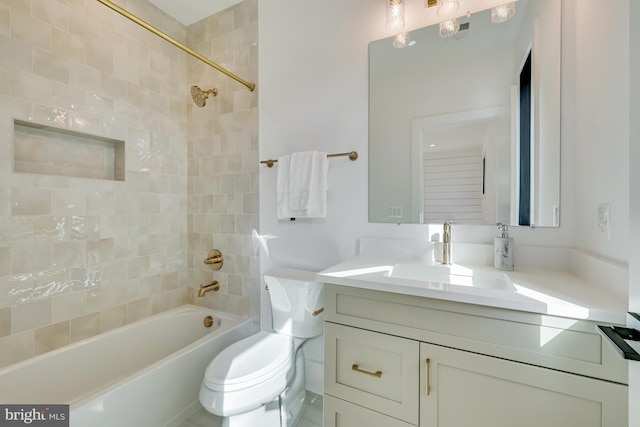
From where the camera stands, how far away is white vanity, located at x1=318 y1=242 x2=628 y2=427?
72 cm

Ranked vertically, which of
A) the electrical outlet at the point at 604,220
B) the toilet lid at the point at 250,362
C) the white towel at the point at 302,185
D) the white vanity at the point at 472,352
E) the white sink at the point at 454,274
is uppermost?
the white towel at the point at 302,185

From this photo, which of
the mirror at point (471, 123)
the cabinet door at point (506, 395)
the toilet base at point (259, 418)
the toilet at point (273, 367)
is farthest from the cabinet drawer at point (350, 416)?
the mirror at point (471, 123)

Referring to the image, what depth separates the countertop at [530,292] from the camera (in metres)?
0.72

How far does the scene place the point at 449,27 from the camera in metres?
1.35

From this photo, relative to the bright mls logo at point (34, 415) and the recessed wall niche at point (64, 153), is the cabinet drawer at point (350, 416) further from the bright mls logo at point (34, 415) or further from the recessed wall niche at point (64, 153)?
the recessed wall niche at point (64, 153)

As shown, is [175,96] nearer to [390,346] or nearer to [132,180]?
[132,180]

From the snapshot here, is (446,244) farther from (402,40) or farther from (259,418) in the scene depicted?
(259,418)

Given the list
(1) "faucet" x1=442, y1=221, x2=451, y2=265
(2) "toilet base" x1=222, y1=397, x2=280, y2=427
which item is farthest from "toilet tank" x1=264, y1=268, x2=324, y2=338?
(1) "faucet" x1=442, y1=221, x2=451, y2=265

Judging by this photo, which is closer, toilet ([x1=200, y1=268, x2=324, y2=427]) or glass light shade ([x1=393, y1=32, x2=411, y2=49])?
toilet ([x1=200, y1=268, x2=324, y2=427])

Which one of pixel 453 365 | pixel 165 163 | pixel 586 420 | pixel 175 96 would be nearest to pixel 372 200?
pixel 453 365

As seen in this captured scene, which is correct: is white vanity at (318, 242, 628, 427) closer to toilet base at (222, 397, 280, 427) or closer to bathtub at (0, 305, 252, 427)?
toilet base at (222, 397, 280, 427)

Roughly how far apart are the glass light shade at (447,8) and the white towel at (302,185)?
0.94m

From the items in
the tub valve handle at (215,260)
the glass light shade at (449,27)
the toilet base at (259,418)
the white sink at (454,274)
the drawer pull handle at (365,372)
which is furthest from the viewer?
the tub valve handle at (215,260)

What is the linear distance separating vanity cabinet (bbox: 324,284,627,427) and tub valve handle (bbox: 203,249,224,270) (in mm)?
1270
